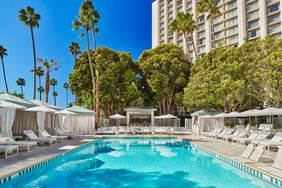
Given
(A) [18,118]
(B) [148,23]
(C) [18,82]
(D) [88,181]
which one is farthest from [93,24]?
(B) [148,23]

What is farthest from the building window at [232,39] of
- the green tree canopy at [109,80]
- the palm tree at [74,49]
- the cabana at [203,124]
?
the palm tree at [74,49]

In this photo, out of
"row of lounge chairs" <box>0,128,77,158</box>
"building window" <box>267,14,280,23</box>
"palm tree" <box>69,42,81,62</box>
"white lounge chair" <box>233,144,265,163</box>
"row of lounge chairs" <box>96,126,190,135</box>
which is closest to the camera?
"white lounge chair" <box>233,144,265,163</box>

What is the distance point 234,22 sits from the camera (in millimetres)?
45969

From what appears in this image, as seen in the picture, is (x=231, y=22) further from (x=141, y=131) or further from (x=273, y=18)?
(x=141, y=131)

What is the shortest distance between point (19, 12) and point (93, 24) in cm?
980

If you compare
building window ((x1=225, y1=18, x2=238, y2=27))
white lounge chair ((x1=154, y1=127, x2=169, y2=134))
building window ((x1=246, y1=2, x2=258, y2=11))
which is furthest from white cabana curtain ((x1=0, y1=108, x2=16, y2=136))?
building window ((x1=246, y1=2, x2=258, y2=11))

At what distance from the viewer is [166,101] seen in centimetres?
3697

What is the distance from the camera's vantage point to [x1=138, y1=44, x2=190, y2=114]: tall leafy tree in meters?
33.2

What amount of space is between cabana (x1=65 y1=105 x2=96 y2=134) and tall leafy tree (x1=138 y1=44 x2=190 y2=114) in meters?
11.8

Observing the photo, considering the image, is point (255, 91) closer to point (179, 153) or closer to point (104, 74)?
point (179, 153)

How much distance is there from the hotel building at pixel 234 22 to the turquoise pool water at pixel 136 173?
24476 mm

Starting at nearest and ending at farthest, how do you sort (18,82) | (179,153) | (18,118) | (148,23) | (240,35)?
1. (179,153)
2. (18,118)
3. (240,35)
4. (18,82)
5. (148,23)

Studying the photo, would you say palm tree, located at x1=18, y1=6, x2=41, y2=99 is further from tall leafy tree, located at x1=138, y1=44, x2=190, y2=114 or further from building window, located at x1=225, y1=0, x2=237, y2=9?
building window, located at x1=225, y1=0, x2=237, y2=9

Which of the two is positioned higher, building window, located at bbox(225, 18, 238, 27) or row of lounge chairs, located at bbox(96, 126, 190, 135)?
building window, located at bbox(225, 18, 238, 27)
